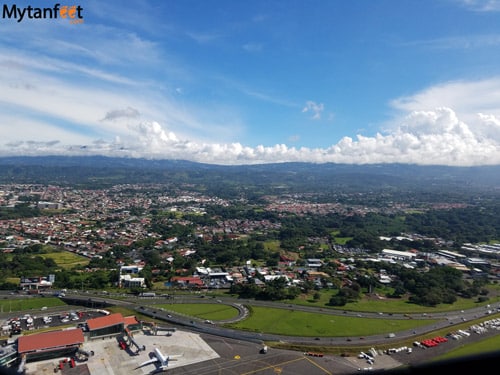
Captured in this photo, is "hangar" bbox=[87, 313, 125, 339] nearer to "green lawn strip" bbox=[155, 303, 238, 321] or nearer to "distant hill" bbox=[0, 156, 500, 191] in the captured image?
"green lawn strip" bbox=[155, 303, 238, 321]

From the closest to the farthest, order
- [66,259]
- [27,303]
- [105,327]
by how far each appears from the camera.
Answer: [105,327]
[27,303]
[66,259]

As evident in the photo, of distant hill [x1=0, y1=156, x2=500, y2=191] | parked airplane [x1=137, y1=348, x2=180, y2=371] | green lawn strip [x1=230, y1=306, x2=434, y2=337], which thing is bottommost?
green lawn strip [x1=230, y1=306, x2=434, y2=337]

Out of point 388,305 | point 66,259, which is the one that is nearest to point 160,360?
point 388,305

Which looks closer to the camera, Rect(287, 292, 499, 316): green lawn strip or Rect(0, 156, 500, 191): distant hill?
Rect(287, 292, 499, 316): green lawn strip

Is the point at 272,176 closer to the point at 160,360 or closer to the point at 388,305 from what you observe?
the point at 388,305

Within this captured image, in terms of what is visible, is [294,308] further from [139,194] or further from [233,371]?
[139,194]

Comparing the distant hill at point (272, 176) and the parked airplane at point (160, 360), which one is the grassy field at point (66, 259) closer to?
the parked airplane at point (160, 360)

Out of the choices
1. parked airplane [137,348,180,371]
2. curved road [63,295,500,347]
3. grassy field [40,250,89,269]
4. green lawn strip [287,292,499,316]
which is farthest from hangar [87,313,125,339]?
grassy field [40,250,89,269]
